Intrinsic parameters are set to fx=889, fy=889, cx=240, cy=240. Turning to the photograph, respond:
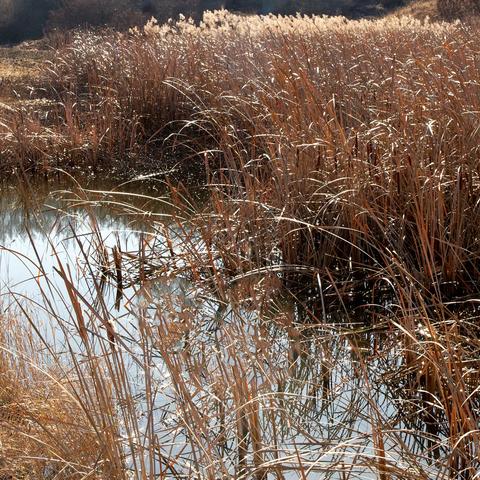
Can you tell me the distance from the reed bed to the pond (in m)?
0.01

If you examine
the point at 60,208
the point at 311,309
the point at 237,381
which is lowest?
the point at 237,381

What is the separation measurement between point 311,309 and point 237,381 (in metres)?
1.64

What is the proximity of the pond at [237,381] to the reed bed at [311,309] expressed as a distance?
1cm

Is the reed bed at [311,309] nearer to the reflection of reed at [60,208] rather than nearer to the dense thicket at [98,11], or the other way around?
the reflection of reed at [60,208]

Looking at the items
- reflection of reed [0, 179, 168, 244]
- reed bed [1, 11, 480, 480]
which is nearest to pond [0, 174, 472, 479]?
reed bed [1, 11, 480, 480]

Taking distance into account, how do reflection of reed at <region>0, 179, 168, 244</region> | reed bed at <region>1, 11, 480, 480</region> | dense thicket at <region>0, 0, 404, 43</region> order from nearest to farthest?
reed bed at <region>1, 11, 480, 480</region> → reflection of reed at <region>0, 179, 168, 244</region> → dense thicket at <region>0, 0, 404, 43</region>

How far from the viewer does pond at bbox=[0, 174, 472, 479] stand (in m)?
2.01

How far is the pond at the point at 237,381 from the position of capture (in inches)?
79.1

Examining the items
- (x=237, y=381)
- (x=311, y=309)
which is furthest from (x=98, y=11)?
(x=237, y=381)

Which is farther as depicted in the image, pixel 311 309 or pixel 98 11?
pixel 98 11

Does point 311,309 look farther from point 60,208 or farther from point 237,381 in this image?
point 60,208

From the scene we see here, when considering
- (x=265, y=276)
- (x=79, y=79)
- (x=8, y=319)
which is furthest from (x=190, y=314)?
(x=79, y=79)

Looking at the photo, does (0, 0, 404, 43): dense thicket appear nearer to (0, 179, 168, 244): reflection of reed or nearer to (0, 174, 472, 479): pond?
(0, 179, 168, 244): reflection of reed

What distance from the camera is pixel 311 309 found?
3744 millimetres
